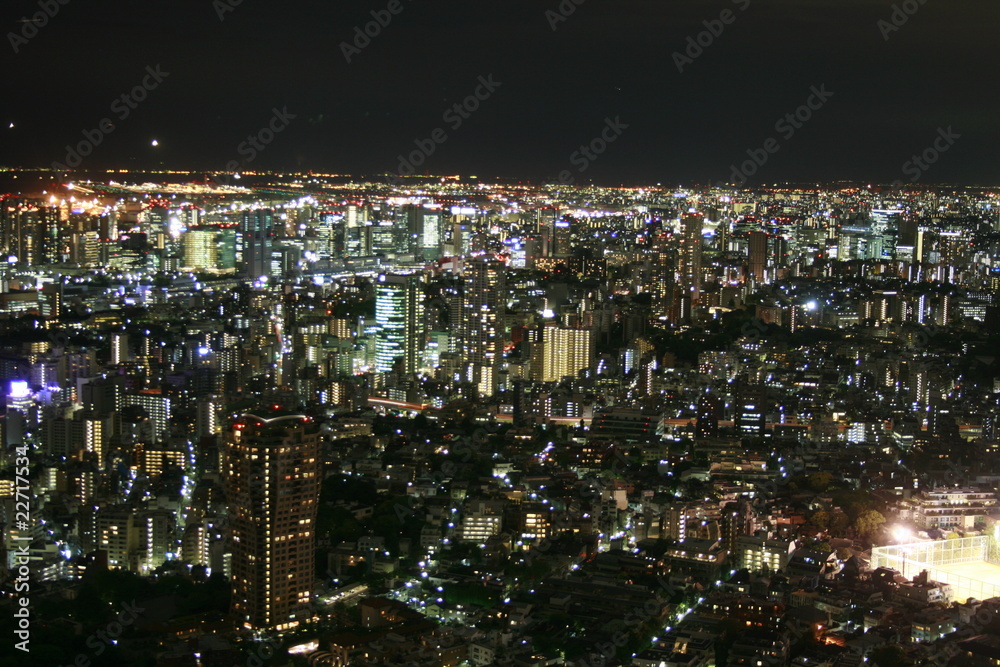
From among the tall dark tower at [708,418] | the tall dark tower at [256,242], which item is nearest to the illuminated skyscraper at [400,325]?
the tall dark tower at [708,418]

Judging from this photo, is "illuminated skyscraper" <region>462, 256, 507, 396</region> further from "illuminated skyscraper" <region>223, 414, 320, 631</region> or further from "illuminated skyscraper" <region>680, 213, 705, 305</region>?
"illuminated skyscraper" <region>223, 414, 320, 631</region>

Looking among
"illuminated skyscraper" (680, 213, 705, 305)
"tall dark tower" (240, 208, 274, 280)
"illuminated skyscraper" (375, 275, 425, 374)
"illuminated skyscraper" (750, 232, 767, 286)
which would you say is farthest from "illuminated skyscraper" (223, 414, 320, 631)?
"illuminated skyscraper" (750, 232, 767, 286)

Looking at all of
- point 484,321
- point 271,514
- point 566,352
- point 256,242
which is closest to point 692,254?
point 566,352

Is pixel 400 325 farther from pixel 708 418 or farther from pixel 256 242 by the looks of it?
pixel 256 242

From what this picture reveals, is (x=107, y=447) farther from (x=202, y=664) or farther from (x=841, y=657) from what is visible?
(x=841, y=657)

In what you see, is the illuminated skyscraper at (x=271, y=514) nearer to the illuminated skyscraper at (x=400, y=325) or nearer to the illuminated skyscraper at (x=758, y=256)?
the illuminated skyscraper at (x=400, y=325)

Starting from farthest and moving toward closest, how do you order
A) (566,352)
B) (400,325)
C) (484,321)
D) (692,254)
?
(692,254), (400,325), (484,321), (566,352)

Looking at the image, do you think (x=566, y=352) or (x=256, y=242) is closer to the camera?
(x=566, y=352)

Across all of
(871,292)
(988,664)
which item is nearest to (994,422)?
(988,664)
